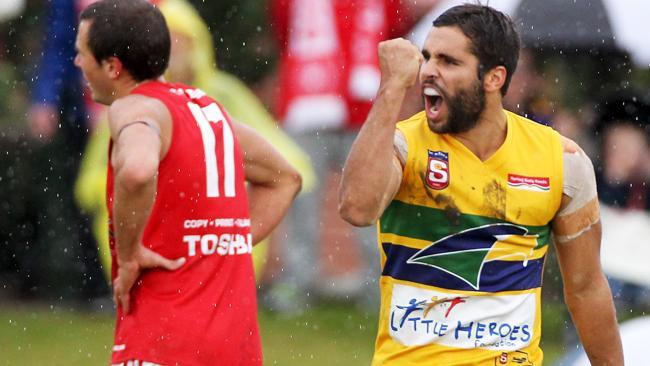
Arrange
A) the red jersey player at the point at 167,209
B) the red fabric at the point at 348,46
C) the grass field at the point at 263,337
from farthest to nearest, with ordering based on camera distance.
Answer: the red fabric at the point at 348,46 → the grass field at the point at 263,337 → the red jersey player at the point at 167,209

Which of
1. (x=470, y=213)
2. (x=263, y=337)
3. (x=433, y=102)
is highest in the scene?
(x=433, y=102)

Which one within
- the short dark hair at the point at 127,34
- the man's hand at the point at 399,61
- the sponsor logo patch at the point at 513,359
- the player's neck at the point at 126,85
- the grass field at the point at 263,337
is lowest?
the grass field at the point at 263,337

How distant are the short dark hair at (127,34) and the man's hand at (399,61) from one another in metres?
0.87

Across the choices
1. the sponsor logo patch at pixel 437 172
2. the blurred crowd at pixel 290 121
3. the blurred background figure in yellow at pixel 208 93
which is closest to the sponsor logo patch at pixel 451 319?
the sponsor logo patch at pixel 437 172

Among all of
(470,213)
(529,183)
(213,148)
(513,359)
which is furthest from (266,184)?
(513,359)

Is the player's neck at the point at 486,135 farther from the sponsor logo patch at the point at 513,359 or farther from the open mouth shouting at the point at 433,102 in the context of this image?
the sponsor logo patch at the point at 513,359

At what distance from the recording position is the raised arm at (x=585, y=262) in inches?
210

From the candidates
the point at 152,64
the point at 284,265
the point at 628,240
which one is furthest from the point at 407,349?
the point at 284,265

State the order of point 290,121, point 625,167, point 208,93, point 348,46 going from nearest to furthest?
point 208,93, point 625,167, point 348,46, point 290,121

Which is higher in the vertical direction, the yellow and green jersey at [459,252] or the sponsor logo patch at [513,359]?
the yellow and green jersey at [459,252]

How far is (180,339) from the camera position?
204 inches

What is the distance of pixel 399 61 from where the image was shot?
199 inches

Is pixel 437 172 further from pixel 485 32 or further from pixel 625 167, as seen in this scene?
pixel 625 167

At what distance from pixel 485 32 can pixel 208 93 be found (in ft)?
16.0
